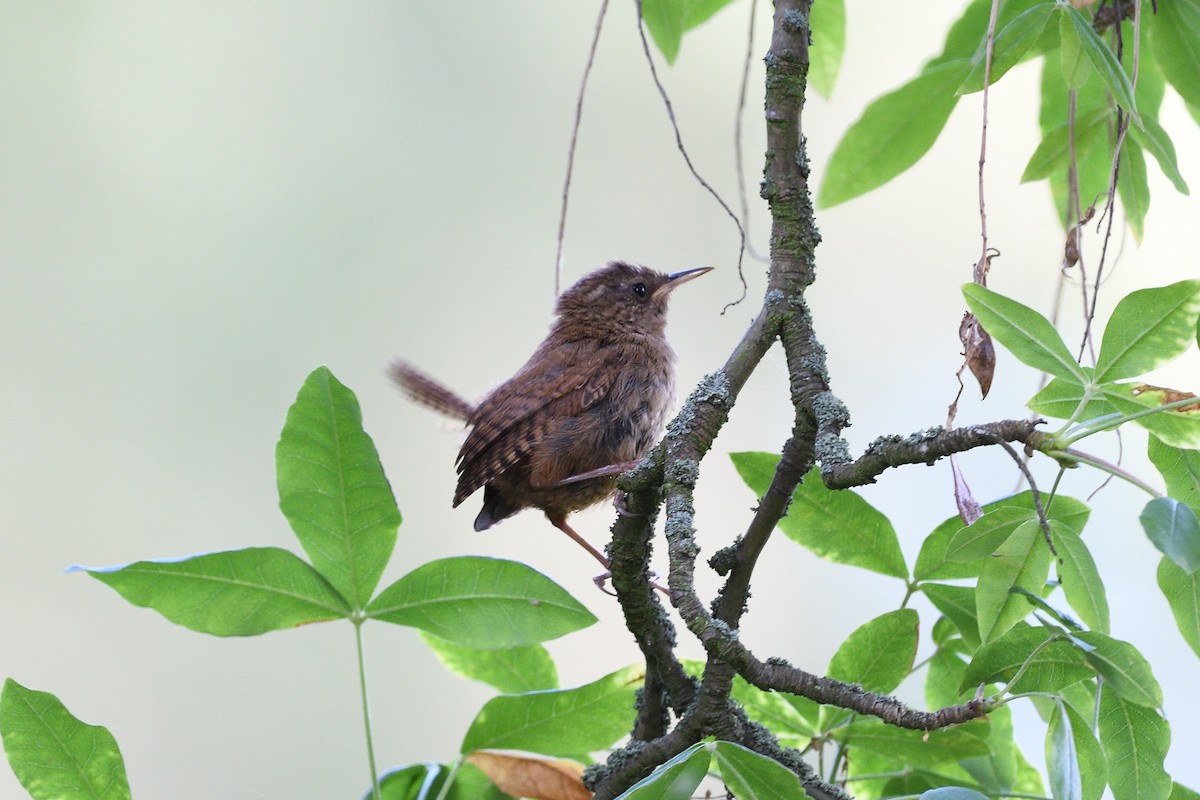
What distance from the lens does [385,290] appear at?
426cm

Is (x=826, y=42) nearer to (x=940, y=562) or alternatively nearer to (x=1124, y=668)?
(x=940, y=562)

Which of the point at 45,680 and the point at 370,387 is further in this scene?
the point at 370,387

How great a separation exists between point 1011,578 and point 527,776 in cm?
53

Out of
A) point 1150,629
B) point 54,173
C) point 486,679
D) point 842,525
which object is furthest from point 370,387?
point 842,525

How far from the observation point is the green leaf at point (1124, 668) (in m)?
0.94

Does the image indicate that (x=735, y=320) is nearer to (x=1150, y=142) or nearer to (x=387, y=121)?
(x=387, y=121)

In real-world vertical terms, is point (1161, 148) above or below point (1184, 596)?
above

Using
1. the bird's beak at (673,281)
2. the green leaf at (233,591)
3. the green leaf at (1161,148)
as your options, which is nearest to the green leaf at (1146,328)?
the green leaf at (1161,148)

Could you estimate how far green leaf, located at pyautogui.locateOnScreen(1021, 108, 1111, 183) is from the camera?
150cm

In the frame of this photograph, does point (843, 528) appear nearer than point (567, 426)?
Yes

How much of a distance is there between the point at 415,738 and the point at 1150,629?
6.60 ft

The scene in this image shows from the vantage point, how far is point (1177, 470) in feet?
3.29

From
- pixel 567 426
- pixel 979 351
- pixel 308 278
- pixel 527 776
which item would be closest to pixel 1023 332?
pixel 979 351

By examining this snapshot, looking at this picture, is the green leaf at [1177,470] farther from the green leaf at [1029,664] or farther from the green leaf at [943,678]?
the green leaf at [943,678]
